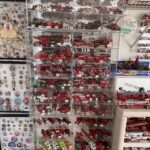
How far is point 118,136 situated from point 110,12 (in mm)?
1044

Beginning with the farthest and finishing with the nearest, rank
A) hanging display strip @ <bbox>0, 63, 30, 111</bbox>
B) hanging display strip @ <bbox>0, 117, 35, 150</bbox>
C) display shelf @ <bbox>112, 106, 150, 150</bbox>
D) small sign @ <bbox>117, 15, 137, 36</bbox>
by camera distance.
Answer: hanging display strip @ <bbox>0, 117, 35, 150</bbox>
hanging display strip @ <bbox>0, 63, 30, 111</bbox>
small sign @ <bbox>117, 15, 137, 36</bbox>
display shelf @ <bbox>112, 106, 150, 150</bbox>

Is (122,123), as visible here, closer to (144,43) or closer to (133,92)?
(133,92)

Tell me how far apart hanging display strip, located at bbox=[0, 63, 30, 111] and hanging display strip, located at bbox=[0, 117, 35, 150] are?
0.13 m

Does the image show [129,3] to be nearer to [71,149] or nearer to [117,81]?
[117,81]

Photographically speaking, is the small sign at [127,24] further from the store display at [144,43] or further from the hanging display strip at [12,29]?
the hanging display strip at [12,29]

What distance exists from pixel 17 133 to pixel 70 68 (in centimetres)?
89

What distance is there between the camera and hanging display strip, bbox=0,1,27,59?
2127 mm

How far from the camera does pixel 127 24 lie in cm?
217

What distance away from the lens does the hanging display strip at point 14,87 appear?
2289mm

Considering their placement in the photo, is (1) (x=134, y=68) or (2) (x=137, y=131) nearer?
(2) (x=137, y=131)

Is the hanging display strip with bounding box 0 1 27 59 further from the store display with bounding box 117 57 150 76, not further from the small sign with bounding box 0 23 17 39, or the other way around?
the store display with bounding box 117 57 150 76

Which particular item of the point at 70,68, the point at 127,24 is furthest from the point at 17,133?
the point at 127,24

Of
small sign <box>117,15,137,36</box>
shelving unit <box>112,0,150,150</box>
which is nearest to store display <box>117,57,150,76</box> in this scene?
Answer: shelving unit <box>112,0,150,150</box>

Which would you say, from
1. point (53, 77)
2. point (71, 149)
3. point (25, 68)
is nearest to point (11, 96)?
point (25, 68)
